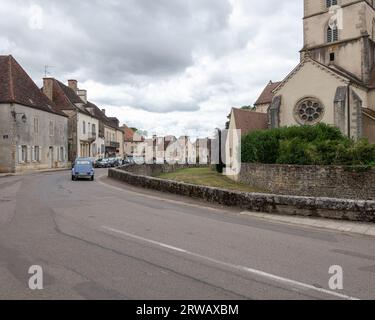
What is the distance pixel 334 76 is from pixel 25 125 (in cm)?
2967

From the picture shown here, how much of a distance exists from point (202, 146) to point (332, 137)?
51629 millimetres

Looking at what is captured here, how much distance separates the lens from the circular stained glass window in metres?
A: 34.5

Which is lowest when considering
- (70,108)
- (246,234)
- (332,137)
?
(246,234)

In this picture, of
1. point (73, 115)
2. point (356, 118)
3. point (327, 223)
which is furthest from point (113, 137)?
point (327, 223)

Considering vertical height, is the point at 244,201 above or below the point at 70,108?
below

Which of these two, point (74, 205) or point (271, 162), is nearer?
point (74, 205)

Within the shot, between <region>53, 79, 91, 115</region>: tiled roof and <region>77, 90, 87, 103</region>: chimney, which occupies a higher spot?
<region>77, 90, 87, 103</region>: chimney

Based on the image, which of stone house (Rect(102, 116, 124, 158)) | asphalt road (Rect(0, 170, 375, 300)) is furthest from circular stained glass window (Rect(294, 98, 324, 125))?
stone house (Rect(102, 116, 124, 158))

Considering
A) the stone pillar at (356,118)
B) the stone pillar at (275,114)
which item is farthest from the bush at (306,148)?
the stone pillar at (275,114)

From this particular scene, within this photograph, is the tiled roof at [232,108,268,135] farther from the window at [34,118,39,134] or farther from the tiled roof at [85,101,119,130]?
the tiled roof at [85,101,119,130]

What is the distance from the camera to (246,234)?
29.1 feet
